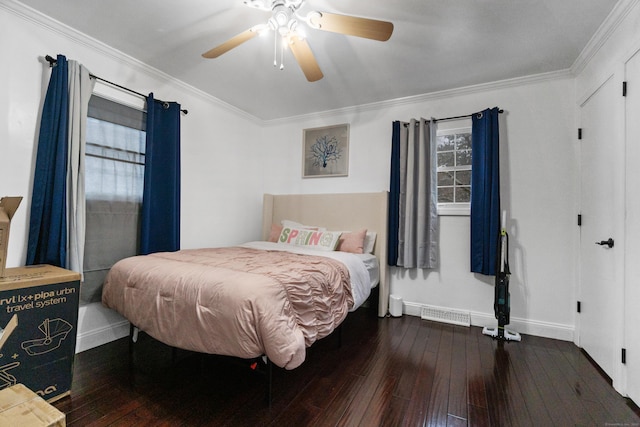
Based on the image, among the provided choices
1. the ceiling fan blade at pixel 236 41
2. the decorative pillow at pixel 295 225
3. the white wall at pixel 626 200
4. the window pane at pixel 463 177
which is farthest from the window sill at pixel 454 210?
the ceiling fan blade at pixel 236 41

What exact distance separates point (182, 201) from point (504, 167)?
3.47m

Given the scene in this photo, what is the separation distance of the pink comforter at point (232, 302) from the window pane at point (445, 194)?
69.5 inches

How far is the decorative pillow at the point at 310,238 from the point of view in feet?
10.8

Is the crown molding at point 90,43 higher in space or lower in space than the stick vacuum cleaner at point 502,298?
higher

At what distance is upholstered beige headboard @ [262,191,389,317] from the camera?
3346 mm

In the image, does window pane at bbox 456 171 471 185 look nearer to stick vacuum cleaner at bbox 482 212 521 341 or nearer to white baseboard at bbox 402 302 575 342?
stick vacuum cleaner at bbox 482 212 521 341

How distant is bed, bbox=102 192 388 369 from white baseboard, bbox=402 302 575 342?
1.31 metres

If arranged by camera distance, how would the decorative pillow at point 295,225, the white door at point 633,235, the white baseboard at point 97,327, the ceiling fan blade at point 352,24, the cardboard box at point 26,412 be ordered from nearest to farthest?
the cardboard box at point 26,412 → the ceiling fan blade at point 352,24 → the white door at point 633,235 → the white baseboard at point 97,327 → the decorative pillow at point 295,225

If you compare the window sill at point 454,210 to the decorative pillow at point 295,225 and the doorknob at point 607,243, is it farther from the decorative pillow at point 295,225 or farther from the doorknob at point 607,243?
the decorative pillow at point 295,225

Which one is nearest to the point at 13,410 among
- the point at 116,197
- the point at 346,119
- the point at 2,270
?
the point at 2,270

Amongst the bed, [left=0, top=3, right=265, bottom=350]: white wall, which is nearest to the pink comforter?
the bed

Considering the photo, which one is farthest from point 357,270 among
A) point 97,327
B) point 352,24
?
point 97,327

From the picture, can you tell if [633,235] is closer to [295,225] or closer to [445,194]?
[445,194]

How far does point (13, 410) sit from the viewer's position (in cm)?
105
